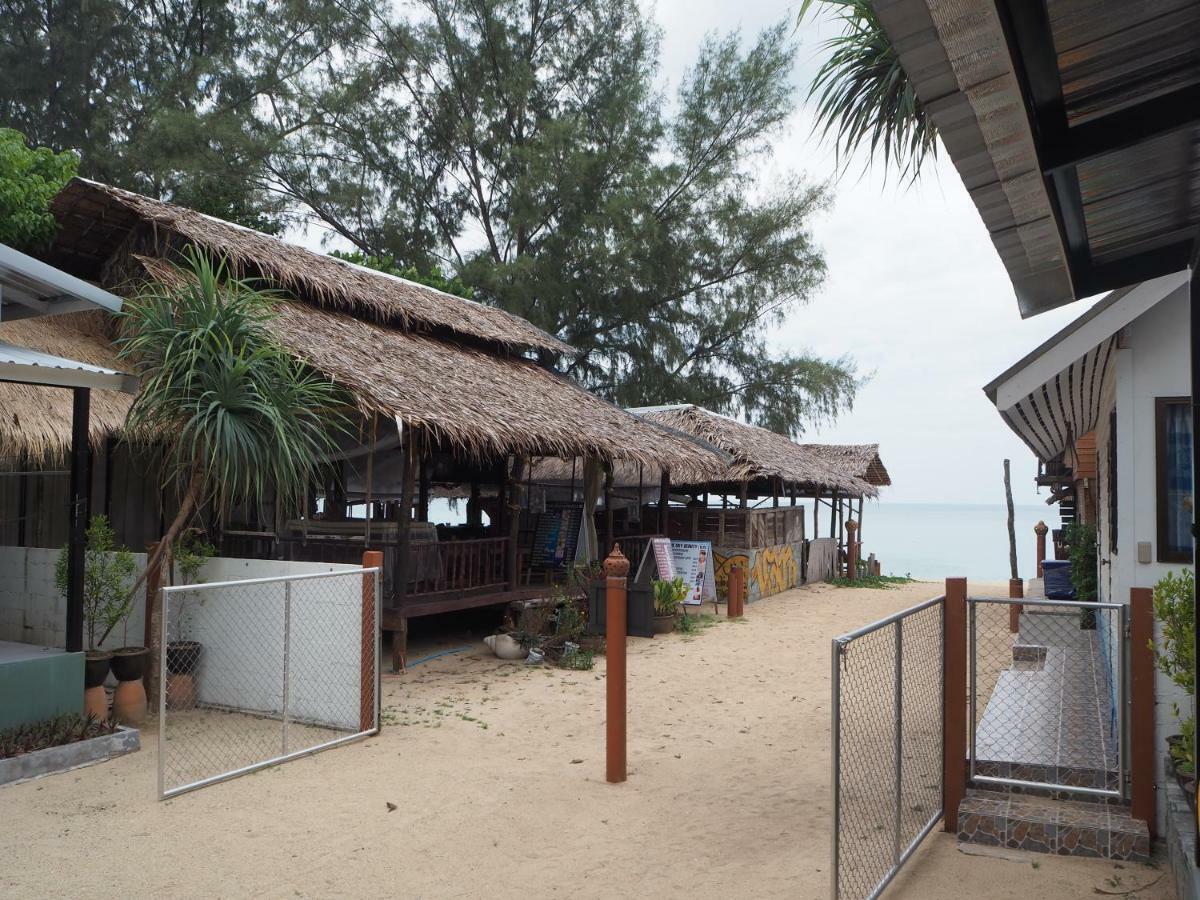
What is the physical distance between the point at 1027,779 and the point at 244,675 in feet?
19.7

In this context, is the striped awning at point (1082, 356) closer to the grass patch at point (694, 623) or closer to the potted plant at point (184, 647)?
the grass patch at point (694, 623)

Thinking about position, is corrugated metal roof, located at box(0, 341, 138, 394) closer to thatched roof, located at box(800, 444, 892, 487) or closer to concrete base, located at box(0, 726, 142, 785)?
concrete base, located at box(0, 726, 142, 785)

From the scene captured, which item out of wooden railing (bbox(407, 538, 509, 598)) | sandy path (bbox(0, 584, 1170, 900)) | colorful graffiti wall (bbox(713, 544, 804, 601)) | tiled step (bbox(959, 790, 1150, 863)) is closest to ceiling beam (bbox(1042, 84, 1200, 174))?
sandy path (bbox(0, 584, 1170, 900))

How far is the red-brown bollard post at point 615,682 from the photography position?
6316 mm

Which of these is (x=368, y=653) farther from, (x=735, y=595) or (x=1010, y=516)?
(x=1010, y=516)

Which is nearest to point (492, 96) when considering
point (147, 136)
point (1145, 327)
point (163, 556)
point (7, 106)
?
point (147, 136)

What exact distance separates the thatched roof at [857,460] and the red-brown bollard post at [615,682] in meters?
19.9

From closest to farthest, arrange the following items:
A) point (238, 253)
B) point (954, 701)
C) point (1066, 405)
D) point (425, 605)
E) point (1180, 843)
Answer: point (1180, 843)
point (954, 701)
point (1066, 405)
point (425, 605)
point (238, 253)

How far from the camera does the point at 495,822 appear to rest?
18.1ft

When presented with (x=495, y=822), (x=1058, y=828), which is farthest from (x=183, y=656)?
(x=1058, y=828)

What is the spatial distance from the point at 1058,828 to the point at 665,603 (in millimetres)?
8706

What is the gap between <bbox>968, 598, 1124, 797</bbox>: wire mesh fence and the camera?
526 centimetres

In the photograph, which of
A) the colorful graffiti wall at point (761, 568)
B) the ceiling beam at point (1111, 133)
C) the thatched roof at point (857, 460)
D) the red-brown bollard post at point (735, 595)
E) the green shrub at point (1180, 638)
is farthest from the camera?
the thatched roof at point (857, 460)

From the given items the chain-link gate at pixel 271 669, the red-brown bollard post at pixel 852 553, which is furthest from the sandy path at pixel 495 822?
the red-brown bollard post at pixel 852 553
